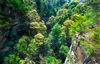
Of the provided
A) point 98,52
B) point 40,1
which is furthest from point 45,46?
point 40,1

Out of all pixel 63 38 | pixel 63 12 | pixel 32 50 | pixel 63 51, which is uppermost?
pixel 63 12

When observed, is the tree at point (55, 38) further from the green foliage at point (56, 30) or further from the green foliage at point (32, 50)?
the green foliage at point (32, 50)

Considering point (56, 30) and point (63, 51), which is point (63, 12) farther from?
point (63, 51)

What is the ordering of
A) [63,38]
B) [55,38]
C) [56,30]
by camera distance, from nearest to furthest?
1. [63,38]
2. [56,30]
3. [55,38]

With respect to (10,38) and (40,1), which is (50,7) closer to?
(40,1)

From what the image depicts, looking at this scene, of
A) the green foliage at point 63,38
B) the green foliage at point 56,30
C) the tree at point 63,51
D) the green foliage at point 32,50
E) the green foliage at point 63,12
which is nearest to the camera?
the green foliage at point 32,50

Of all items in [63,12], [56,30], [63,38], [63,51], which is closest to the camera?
[63,51]

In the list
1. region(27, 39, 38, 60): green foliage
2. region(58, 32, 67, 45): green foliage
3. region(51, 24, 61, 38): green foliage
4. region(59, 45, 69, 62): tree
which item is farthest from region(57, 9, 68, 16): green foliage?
region(27, 39, 38, 60): green foliage

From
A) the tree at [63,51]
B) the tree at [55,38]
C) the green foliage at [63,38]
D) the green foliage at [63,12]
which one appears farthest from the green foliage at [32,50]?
the green foliage at [63,12]

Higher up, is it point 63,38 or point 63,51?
point 63,38

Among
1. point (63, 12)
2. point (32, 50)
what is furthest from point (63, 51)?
point (63, 12)

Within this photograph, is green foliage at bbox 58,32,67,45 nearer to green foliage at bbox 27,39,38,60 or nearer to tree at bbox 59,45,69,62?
tree at bbox 59,45,69,62

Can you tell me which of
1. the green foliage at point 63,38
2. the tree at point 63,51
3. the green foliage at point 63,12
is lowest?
the tree at point 63,51

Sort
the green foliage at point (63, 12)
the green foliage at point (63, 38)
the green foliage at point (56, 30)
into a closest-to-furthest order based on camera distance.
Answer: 1. the green foliage at point (63, 38)
2. the green foliage at point (56, 30)
3. the green foliage at point (63, 12)
